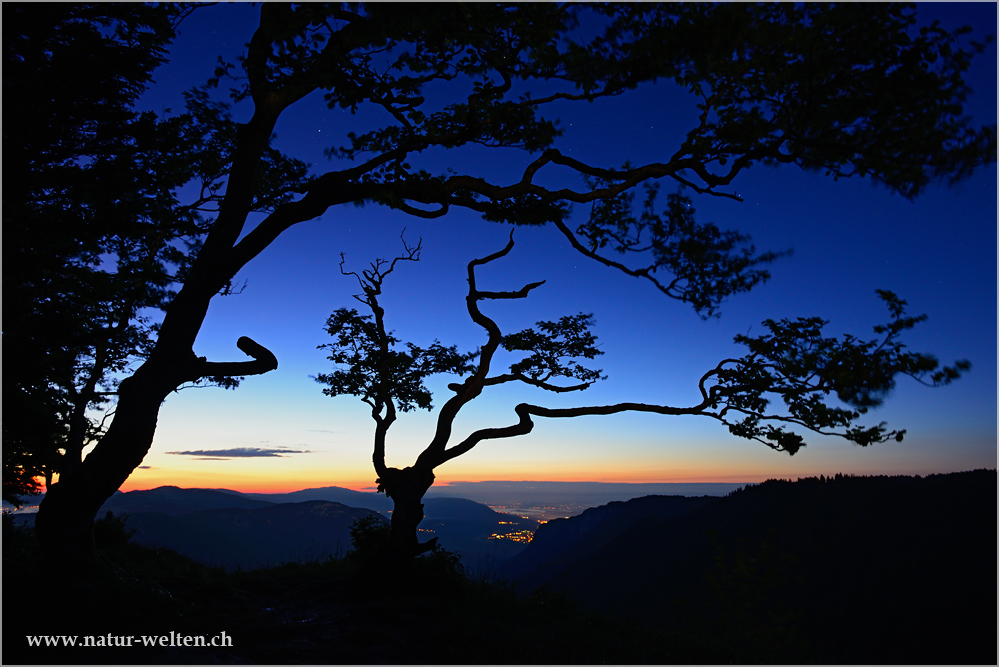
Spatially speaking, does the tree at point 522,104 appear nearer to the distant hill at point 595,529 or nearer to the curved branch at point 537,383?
the curved branch at point 537,383

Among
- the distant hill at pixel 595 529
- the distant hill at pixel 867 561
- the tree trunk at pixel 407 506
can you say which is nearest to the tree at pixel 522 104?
the tree trunk at pixel 407 506

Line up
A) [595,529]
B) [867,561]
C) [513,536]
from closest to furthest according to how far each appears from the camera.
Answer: [513,536]
[867,561]
[595,529]

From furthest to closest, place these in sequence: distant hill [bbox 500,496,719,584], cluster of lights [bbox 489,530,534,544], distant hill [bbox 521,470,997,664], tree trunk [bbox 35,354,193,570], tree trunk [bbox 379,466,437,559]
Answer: distant hill [bbox 500,496,719,584] < distant hill [bbox 521,470,997,664] < cluster of lights [bbox 489,530,534,544] < tree trunk [bbox 379,466,437,559] < tree trunk [bbox 35,354,193,570]

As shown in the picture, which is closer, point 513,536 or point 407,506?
point 407,506

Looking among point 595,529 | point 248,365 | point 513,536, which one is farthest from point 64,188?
point 595,529

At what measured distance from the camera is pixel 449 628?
7.19 meters

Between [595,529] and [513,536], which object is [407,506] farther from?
[595,529]

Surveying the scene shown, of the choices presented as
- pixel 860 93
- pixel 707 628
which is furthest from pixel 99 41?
pixel 707 628

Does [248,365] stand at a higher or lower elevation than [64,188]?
lower

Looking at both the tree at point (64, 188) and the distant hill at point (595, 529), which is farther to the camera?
the distant hill at point (595, 529)

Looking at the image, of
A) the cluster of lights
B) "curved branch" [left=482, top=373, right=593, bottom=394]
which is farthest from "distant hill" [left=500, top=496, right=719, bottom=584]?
"curved branch" [left=482, top=373, right=593, bottom=394]

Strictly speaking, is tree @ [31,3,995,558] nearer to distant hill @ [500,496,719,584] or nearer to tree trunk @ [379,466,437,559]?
tree trunk @ [379,466,437,559]

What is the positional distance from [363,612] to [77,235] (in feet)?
23.5

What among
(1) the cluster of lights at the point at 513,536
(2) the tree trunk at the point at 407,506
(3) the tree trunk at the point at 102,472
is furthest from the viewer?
(1) the cluster of lights at the point at 513,536
